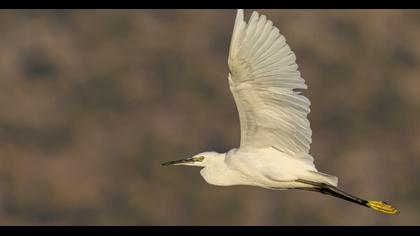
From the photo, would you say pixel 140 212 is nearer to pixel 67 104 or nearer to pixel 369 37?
pixel 67 104

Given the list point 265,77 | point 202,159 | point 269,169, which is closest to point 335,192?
point 269,169

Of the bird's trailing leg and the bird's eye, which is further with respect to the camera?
the bird's eye

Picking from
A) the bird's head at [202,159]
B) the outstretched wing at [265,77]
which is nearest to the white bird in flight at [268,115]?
the outstretched wing at [265,77]

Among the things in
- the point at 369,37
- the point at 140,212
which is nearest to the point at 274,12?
the point at 369,37

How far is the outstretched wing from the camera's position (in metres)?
8.66

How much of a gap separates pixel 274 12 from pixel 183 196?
5762mm

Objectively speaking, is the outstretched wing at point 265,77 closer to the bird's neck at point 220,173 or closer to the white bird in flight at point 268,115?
the white bird in flight at point 268,115

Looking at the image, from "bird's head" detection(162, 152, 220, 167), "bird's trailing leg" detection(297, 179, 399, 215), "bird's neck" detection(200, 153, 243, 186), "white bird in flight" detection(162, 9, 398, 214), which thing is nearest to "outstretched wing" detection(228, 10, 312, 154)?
"white bird in flight" detection(162, 9, 398, 214)

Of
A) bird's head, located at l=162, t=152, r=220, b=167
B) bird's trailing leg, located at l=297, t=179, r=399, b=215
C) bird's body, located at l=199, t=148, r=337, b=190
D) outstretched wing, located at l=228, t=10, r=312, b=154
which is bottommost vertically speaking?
bird's trailing leg, located at l=297, t=179, r=399, b=215

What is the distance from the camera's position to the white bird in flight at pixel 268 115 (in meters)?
8.69

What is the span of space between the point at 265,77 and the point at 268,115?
1.09ft

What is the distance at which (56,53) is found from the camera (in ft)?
77.9

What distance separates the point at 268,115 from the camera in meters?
8.90

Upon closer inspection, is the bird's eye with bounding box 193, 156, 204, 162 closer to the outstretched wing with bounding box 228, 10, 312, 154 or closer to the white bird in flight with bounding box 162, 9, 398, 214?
the white bird in flight with bounding box 162, 9, 398, 214
